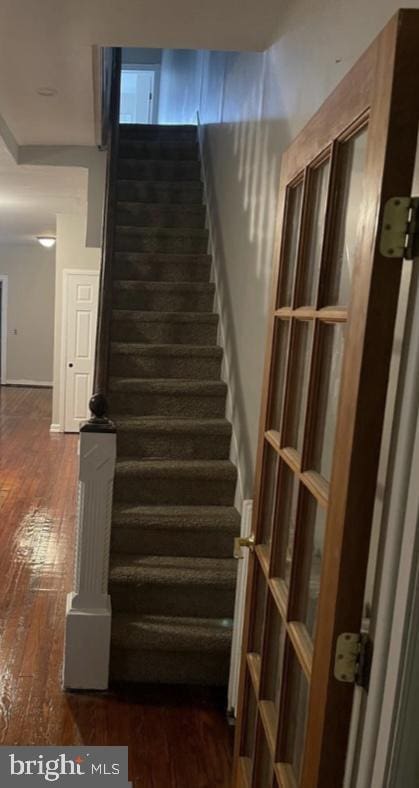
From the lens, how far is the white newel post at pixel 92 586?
8.34ft

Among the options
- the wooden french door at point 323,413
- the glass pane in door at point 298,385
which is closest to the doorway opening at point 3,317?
the wooden french door at point 323,413

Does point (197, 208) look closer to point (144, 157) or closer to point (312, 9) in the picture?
point (144, 157)

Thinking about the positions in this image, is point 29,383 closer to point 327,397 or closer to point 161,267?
point 161,267

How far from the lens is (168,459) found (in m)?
3.28

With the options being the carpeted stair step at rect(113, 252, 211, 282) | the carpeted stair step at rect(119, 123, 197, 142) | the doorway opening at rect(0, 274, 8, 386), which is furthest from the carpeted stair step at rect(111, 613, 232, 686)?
the doorway opening at rect(0, 274, 8, 386)

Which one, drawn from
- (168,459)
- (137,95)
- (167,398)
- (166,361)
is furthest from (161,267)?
(137,95)

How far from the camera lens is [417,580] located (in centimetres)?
88

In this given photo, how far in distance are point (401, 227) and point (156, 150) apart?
5.04 metres

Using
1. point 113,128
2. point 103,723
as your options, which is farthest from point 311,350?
point 113,128

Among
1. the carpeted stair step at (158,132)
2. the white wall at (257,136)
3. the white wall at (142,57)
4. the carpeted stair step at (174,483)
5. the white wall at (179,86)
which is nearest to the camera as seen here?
the white wall at (257,136)

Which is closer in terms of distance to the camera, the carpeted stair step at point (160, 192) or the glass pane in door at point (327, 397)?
the glass pane in door at point (327, 397)

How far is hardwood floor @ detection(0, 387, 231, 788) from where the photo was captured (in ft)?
7.40

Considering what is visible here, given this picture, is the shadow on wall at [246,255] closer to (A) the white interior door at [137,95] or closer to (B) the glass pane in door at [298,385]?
(B) the glass pane in door at [298,385]

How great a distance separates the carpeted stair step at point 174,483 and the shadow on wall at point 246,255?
16cm
